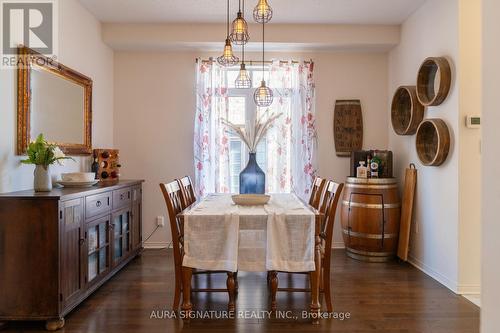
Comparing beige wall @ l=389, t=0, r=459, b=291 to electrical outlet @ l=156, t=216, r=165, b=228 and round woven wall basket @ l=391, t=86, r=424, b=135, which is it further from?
electrical outlet @ l=156, t=216, r=165, b=228

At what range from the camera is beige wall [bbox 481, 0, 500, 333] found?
1.31 m

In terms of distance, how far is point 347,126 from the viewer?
421 centimetres

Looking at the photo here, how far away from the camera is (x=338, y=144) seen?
4211 mm

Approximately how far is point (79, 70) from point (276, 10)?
209cm

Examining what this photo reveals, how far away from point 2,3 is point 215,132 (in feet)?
7.55

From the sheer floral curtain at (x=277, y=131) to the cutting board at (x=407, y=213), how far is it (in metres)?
1.06

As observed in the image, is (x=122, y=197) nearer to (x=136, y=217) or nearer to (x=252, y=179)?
(x=136, y=217)

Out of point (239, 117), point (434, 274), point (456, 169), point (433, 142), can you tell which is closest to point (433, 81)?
point (433, 142)

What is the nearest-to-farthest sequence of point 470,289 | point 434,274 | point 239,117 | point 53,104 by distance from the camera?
1. point 470,289
2. point 53,104
3. point 434,274
4. point 239,117

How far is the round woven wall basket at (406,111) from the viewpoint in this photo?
3.45 meters

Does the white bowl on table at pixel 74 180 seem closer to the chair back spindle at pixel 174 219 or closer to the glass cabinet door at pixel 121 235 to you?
the glass cabinet door at pixel 121 235

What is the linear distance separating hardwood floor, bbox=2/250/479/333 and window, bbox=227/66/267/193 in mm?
1400

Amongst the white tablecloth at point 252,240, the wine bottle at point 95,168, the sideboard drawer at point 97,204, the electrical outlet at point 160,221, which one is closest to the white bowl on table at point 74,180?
the sideboard drawer at point 97,204

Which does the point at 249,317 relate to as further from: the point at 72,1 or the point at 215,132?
the point at 72,1
